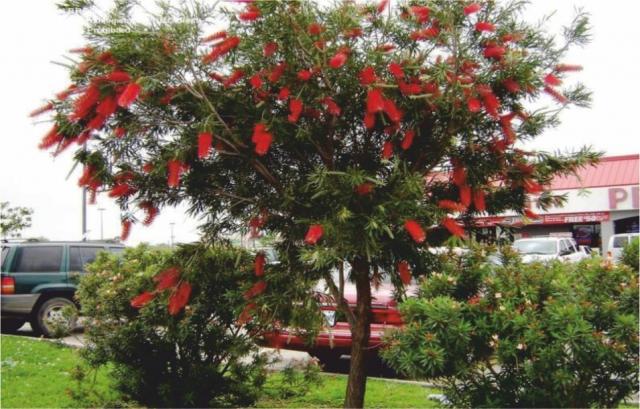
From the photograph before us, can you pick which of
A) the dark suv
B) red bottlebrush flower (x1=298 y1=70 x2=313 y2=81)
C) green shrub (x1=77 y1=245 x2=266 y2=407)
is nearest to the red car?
green shrub (x1=77 y1=245 x2=266 y2=407)

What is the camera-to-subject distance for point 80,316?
20.6 feet

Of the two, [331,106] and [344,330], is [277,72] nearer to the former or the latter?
[331,106]

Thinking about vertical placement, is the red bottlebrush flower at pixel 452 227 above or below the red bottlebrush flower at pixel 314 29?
below

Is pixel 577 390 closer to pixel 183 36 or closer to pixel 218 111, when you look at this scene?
pixel 218 111

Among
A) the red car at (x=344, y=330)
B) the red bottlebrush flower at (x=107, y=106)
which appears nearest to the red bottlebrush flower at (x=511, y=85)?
the red bottlebrush flower at (x=107, y=106)

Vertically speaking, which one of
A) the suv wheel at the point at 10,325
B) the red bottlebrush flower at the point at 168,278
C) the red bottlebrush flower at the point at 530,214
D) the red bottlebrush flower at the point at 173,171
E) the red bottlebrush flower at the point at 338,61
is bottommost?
the suv wheel at the point at 10,325

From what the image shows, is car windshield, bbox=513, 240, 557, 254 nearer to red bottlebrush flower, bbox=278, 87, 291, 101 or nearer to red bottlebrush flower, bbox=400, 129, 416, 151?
red bottlebrush flower, bbox=400, 129, 416, 151

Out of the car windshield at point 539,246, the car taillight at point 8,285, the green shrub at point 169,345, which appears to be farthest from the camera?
the car windshield at point 539,246

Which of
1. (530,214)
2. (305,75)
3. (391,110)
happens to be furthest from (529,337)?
(305,75)

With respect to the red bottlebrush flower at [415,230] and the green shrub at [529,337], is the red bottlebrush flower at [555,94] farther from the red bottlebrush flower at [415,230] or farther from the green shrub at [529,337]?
the red bottlebrush flower at [415,230]

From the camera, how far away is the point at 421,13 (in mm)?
4180

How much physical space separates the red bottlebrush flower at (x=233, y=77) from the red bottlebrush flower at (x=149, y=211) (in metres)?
1.09

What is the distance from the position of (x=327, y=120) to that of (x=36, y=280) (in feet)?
30.7

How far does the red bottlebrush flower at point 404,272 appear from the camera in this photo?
4363 millimetres
